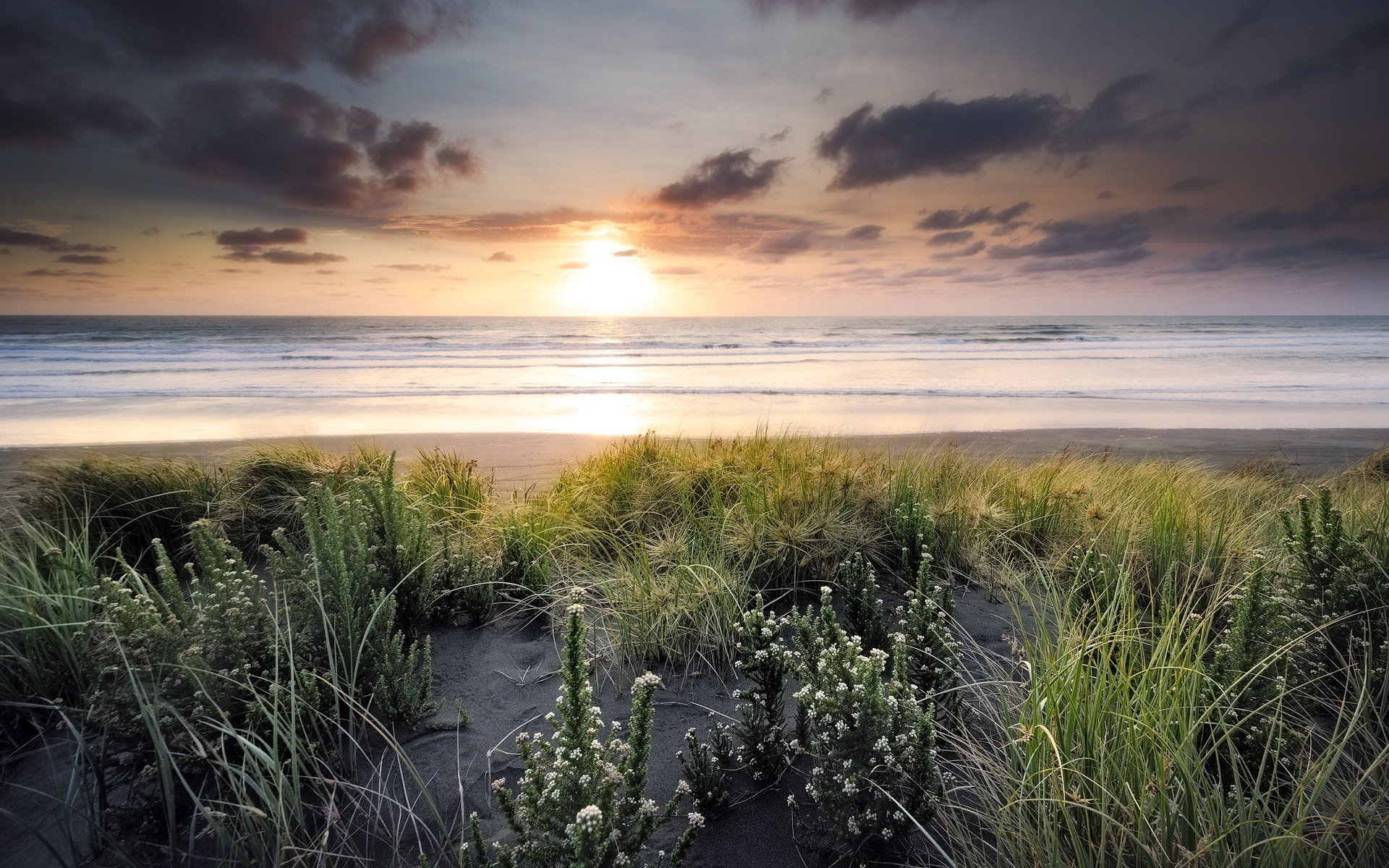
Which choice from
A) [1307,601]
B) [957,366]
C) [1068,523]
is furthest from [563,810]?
[957,366]

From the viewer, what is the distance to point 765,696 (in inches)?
108

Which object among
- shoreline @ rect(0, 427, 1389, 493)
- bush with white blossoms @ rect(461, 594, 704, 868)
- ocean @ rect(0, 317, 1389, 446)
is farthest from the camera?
ocean @ rect(0, 317, 1389, 446)

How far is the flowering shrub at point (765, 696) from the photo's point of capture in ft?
8.65

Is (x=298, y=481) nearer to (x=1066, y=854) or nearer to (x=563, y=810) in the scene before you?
(x=563, y=810)

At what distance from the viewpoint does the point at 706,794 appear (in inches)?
98.2

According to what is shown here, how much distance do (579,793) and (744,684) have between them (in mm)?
1534

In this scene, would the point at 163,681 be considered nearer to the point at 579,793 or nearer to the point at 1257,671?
the point at 579,793

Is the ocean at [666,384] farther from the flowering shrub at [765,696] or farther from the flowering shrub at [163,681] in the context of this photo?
the flowering shrub at [163,681]

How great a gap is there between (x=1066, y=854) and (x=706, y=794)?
3.89 ft

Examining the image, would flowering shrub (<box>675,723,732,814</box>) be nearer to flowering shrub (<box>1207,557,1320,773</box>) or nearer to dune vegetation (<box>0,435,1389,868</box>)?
dune vegetation (<box>0,435,1389,868</box>)

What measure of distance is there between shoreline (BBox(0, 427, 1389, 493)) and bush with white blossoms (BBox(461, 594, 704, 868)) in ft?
20.7

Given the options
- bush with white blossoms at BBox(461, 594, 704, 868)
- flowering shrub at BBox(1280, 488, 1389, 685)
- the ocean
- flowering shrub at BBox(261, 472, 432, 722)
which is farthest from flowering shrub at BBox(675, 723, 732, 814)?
the ocean

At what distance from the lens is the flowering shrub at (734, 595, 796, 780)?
104 inches

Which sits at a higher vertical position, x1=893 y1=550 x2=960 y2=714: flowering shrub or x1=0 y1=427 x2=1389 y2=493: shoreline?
x1=0 y1=427 x2=1389 y2=493: shoreline
